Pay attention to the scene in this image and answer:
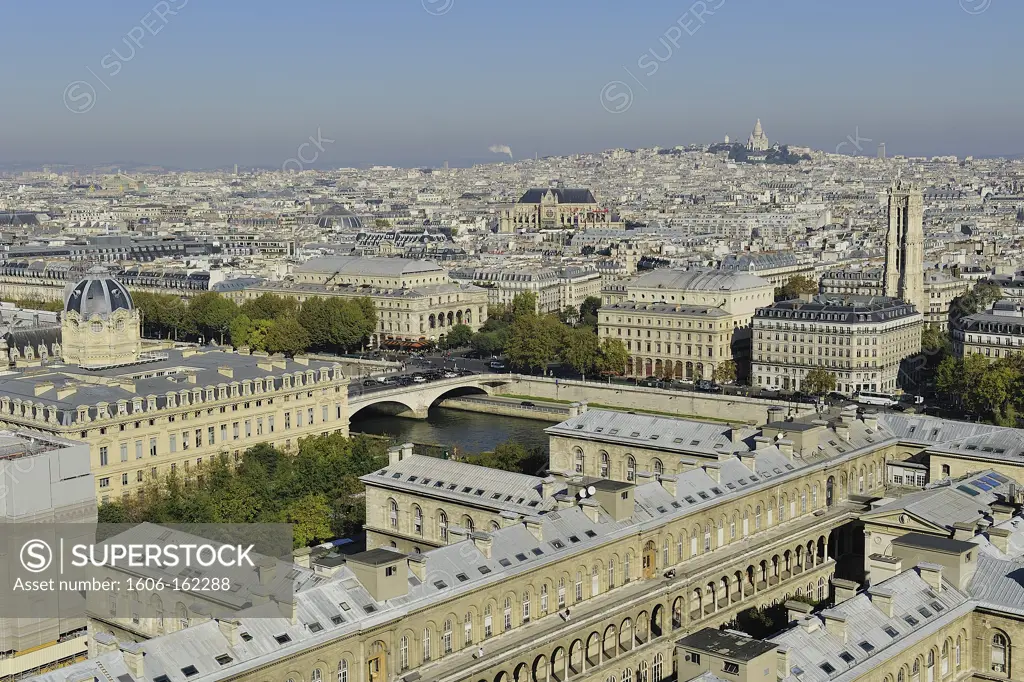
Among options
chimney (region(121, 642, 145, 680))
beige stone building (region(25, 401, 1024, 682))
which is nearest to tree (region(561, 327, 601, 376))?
beige stone building (region(25, 401, 1024, 682))

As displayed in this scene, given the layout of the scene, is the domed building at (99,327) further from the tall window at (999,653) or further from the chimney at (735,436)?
the tall window at (999,653)

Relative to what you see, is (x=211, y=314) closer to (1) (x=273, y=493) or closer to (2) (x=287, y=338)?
(2) (x=287, y=338)

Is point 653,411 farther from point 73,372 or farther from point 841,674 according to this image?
point 841,674

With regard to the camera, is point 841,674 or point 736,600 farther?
point 736,600

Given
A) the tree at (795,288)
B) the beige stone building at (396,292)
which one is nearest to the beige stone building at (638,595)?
the beige stone building at (396,292)

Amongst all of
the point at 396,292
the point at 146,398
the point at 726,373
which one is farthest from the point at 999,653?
the point at 396,292

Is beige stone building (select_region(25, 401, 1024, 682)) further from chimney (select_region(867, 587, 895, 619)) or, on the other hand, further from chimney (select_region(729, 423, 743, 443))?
chimney (select_region(729, 423, 743, 443))

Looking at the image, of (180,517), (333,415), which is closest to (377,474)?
(180,517)
